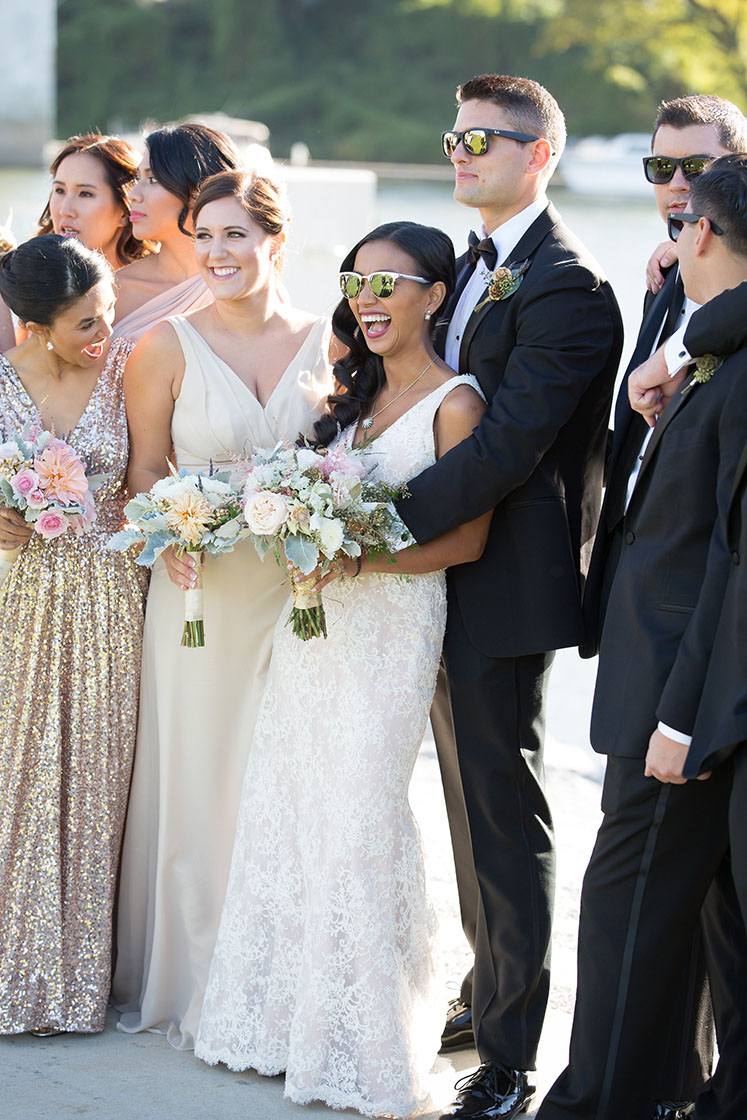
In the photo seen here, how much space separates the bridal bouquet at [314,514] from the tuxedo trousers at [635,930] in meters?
0.85

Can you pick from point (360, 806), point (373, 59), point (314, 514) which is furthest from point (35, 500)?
point (373, 59)

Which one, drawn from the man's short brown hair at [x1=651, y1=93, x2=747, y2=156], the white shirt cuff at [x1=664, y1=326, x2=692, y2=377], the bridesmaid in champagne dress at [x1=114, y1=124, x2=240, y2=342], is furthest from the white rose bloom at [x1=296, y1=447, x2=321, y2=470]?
the man's short brown hair at [x1=651, y1=93, x2=747, y2=156]

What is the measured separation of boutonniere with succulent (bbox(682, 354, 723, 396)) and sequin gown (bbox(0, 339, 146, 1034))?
5.84ft

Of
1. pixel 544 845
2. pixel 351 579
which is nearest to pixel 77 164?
pixel 351 579

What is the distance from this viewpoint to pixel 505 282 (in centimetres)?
375

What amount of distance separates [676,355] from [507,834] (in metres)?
1.37

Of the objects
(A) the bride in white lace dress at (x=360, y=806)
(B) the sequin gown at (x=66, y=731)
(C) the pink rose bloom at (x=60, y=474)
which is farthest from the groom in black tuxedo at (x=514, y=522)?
(B) the sequin gown at (x=66, y=731)

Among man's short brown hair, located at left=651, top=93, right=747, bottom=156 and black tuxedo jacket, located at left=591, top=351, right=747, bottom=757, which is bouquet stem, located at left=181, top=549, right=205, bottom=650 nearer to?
black tuxedo jacket, located at left=591, top=351, right=747, bottom=757

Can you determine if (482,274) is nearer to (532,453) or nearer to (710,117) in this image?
(532,453)

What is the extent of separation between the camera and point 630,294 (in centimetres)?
2842

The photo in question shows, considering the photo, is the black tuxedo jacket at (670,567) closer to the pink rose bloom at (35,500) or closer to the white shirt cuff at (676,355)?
the white shirt cuff at (676,355)

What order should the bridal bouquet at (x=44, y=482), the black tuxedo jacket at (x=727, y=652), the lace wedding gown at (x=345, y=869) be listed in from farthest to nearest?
1. the bridal bouquet at (x=44, y=482)
2. the lace wedding gown at (x=345, y=869)
3. the black tuxedo jacket at (x=727, y=652)

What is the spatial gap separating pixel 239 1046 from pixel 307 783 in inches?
30.0

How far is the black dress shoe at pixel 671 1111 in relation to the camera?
11.7ft
